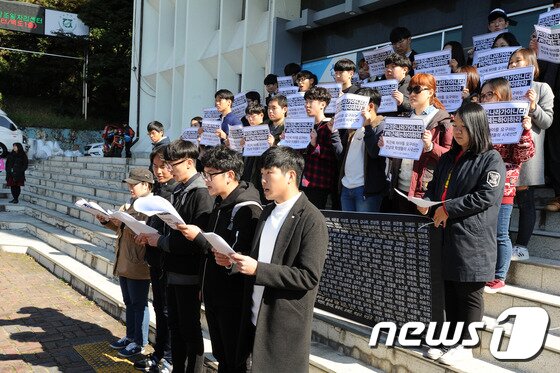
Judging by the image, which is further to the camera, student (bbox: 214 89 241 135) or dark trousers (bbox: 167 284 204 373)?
student (bbox: 214 89 241 135)

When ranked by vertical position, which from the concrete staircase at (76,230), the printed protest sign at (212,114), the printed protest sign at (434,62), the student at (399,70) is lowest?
the concrete staircase at (76,230)

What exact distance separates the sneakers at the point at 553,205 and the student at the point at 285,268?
2.82m

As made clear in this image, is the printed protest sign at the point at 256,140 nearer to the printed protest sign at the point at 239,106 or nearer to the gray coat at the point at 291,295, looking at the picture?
the printed protest sign at the point at 239,106

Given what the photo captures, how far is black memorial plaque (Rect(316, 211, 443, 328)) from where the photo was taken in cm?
353

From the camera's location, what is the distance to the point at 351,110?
15.7ft

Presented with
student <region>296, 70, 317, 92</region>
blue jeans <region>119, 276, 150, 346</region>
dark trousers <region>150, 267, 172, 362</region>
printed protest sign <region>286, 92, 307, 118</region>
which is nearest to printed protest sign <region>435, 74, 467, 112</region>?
printed protest sign <region>286, 92, 307, 118</region>

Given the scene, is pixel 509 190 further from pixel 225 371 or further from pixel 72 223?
pixel 72 223

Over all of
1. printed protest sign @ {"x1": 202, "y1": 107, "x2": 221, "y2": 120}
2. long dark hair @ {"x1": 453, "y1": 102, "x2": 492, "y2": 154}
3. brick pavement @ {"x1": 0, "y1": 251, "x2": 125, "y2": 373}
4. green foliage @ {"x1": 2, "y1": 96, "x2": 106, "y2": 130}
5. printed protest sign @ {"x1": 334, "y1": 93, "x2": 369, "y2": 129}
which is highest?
green foliage @ {"x1": 2, "y1": 96, "x2": 106, "y2": 130}

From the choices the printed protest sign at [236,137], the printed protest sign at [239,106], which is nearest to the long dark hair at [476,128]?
the printed protest sign at [236,137]

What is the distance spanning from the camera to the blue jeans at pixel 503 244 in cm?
379

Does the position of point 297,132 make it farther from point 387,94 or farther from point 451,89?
point 451,89

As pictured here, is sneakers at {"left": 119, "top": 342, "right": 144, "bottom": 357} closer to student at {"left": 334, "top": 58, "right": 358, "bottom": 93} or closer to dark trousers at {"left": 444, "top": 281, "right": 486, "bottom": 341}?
dark trousers at {"left": 444, "top": 281, "right": 486, "bottom": 341}

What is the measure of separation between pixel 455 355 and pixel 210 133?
194 inches

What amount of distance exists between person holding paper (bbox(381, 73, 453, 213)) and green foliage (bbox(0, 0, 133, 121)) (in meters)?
30.2
